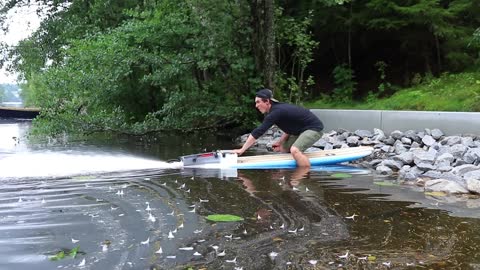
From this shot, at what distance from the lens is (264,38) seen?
51.2 feet

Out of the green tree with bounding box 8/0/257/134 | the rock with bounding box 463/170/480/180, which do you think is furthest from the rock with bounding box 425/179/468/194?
the green tree with bounding box 8/0/257/134

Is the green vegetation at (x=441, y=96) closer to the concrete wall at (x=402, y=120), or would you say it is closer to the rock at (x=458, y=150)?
the concrete wall at (x=402, y=120)

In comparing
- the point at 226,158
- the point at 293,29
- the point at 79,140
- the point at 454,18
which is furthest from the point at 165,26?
the point at 454,18

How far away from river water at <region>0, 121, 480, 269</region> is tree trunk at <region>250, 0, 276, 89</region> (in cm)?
655

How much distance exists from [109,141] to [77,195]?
1078 cm

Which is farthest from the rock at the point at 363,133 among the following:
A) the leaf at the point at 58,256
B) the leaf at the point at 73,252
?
the leaf at the point at 58,256

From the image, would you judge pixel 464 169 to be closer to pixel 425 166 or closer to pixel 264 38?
pixel 425 166

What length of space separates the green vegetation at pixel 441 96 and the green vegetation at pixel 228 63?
0.06 meters

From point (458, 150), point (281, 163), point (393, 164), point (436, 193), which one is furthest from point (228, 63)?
point (436, 193)

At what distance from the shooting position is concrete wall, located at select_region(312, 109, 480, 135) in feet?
35.8

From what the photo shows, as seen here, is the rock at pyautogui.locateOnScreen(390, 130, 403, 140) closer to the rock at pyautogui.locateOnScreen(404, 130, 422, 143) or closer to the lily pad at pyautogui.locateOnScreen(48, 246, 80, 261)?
the rock at pyautogui.locateOnScreen(404, 130, 422, 143)

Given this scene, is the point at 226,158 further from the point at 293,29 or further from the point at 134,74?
the point at 134,74

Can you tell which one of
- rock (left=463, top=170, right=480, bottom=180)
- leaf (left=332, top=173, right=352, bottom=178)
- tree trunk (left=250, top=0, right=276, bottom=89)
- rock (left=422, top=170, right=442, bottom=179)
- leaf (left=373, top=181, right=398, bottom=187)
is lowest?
leaf (left=373, top=181, right=398, bottom=187)

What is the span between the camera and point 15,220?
5.79 m
